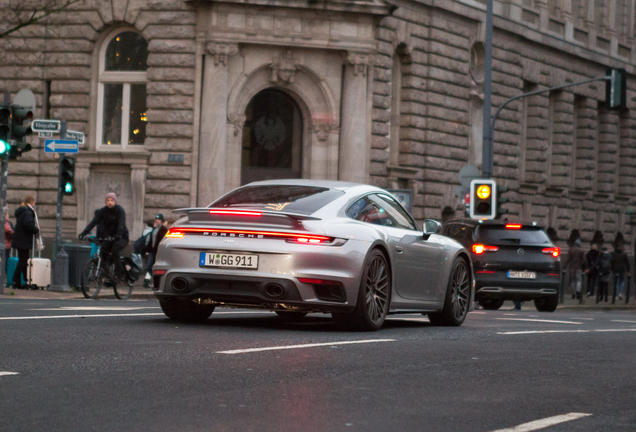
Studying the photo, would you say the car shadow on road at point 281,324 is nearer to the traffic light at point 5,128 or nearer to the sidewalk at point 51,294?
the sidewalk at point 51,294

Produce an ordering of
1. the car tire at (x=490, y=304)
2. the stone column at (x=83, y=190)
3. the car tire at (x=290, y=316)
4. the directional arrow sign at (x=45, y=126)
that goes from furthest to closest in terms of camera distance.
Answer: the stone column at (x=83, y=190) → the car tire at (x=490, y=304) → the directional arrow sign at (x=45, y=126) → the car tire at (x=290, y=316)

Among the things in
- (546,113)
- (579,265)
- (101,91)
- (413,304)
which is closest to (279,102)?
(101,91)

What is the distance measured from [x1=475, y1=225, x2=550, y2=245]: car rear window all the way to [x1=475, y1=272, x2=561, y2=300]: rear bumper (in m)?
0.60

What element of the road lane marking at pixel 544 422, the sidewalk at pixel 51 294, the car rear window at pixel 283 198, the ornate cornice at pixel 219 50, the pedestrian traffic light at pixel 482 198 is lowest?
Result: the sidewalk at pixel 51 294

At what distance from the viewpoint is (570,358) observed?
8.55 meters

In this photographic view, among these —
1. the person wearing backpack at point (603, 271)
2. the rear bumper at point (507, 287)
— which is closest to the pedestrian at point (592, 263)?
the person wearing backpack at point (603, 271)

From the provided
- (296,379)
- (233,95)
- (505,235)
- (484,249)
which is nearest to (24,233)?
(484,249)

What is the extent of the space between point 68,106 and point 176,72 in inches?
124

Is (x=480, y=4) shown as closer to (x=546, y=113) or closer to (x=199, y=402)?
(x=546, y=113)

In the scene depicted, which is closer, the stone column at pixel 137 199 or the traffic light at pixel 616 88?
the traffic light at pixel 616 88

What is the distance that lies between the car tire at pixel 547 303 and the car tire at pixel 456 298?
888 cm

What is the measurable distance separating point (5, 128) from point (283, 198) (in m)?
8.65

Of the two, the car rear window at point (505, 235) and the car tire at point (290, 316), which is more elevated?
the car rear window at point (505, 235)

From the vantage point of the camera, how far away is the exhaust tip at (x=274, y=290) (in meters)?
9.62
